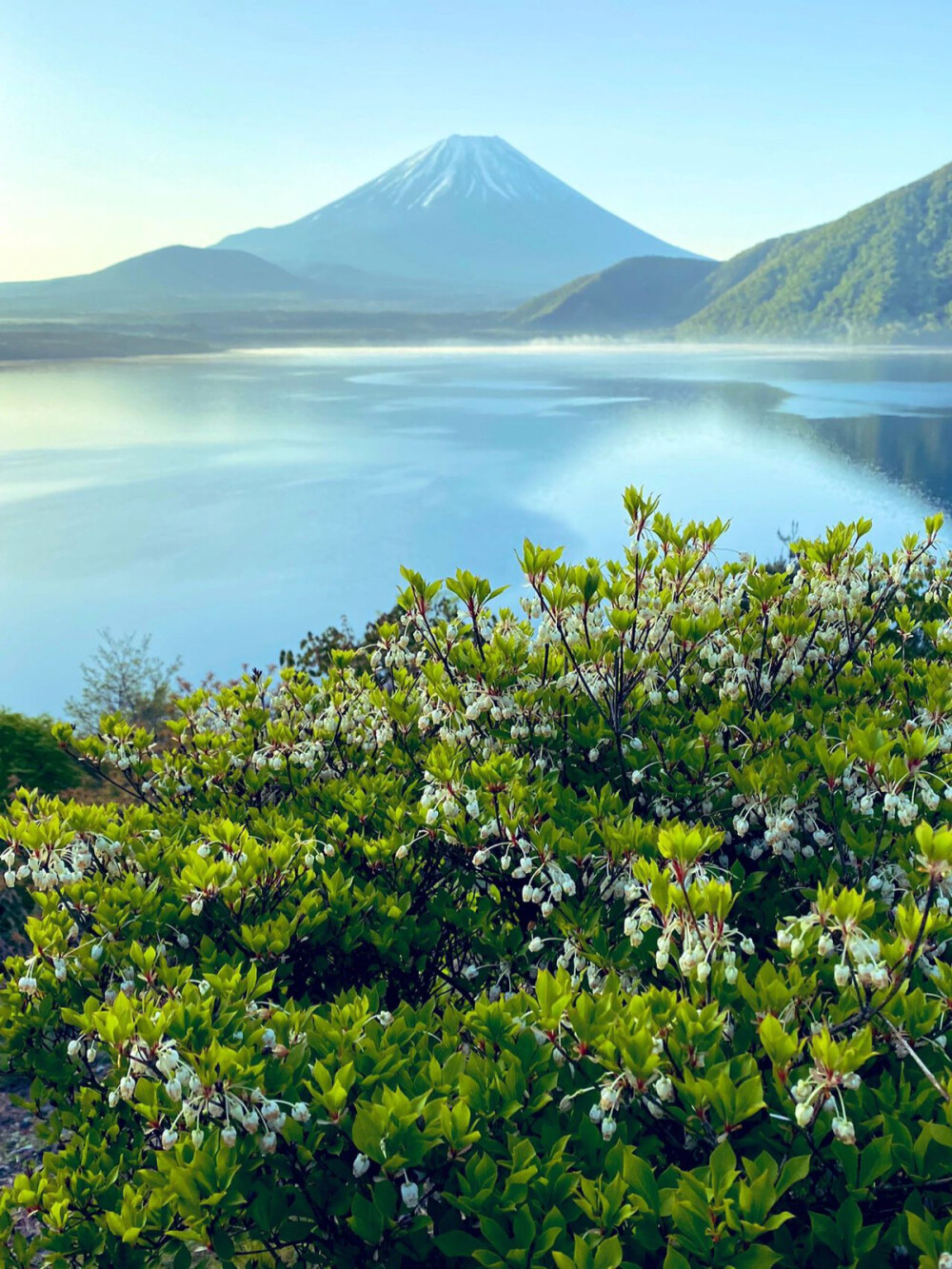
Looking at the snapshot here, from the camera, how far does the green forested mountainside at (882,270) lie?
16262 centimetres

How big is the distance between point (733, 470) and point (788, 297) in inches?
4453

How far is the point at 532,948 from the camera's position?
10.0 ft

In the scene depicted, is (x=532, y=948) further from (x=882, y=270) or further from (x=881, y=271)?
(x=882, y=270)

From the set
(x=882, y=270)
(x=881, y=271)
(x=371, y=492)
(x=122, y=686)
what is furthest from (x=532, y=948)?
(x=882, y=270)

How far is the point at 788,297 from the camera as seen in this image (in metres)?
185

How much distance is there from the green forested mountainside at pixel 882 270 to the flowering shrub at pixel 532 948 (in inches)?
7162

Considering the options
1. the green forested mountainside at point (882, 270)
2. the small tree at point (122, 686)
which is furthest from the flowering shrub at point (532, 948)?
the green forested mountainside at point (882, 270)

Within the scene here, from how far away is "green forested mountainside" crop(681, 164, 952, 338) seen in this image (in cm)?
16262

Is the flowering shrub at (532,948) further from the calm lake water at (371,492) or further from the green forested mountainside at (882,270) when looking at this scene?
the green forested mountainside at (882,270)

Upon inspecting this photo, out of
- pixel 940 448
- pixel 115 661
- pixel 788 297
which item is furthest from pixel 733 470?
pixel 788 297

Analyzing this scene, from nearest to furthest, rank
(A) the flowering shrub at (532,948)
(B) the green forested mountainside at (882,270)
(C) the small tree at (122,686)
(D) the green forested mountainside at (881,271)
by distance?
(A) the flowering shrub at (532,948) → (C) the small tree at (122,686) → (B) the green forested mountainside at (882,270) → (D) the green forested mountainside at (881,271)

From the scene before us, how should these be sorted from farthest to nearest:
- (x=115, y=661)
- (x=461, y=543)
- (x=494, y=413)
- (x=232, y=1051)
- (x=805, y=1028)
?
(x=494, y=413), (x=461, y=543), (x=115, y=661), (x=805, y=1028), (x=232, y=1051)

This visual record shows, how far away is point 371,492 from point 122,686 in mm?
68070

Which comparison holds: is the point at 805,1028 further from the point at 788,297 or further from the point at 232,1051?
the point at 788,297
